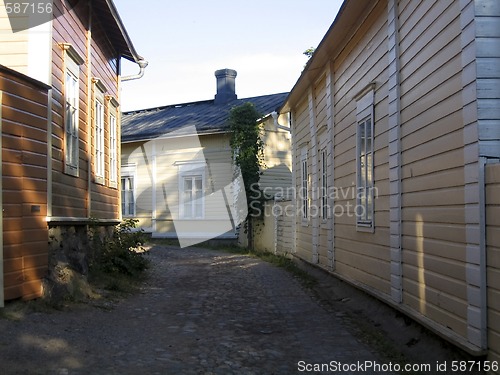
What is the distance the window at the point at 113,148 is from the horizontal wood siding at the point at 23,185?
17.3 feet

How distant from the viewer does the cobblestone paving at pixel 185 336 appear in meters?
4.84

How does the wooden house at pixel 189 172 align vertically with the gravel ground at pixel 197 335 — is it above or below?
above

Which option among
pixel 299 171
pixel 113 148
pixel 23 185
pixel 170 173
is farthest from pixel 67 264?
pixel 170 173

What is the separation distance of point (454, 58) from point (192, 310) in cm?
475

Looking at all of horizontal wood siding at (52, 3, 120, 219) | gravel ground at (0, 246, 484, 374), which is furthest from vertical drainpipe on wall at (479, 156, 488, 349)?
horizontal wood siding at (52, 3, 120, 219)

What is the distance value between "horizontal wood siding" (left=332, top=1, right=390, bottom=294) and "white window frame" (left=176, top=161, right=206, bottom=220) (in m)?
10.8

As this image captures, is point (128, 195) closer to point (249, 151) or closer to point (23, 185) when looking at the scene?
point (249, 151)

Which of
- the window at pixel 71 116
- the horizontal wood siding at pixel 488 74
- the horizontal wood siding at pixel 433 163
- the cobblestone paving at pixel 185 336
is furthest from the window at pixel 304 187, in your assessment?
the horizontal wood siding at pixel 488 74

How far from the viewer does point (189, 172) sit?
2034cm

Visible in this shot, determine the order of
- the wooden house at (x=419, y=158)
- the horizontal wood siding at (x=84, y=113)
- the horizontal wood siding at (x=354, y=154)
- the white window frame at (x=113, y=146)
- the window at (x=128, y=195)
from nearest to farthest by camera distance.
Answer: the wooden house at (x=419, y=158)
the horizontal wood siding at (x=354, y=154)
the horizontal wood siding at (x=84, y=113)
the white window frame at (x=113, y=146)
the window at (x=128, y=195)

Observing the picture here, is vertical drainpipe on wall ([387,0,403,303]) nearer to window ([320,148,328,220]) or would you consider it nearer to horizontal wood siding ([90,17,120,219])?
window ([320,148,328,220])

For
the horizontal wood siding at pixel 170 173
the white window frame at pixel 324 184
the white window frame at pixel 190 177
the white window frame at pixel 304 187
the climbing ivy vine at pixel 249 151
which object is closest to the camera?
the white window frame at pixel 324 184

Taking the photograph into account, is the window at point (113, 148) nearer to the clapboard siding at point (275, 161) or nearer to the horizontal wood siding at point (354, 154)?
the horizontal wood siding at point (354, 154)

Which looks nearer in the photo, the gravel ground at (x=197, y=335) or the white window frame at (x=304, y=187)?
the gravel ground at (x=197, y=335)
